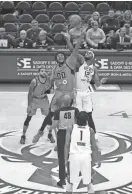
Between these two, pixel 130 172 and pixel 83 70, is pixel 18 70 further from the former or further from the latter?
pixel 130 172

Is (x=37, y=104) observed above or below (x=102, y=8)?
below

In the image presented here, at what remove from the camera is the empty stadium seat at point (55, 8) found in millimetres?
18891

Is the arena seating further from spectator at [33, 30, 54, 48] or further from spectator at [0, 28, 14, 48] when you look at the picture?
spectator at [33, 30, 54, 48]

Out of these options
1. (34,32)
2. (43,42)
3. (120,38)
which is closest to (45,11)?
(34,32)

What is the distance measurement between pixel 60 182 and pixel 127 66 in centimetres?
824

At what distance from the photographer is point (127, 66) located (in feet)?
48.8

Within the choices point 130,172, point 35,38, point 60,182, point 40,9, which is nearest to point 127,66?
point 35,38

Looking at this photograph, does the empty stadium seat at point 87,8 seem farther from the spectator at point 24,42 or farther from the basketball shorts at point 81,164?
the basketball shorts at point 81,164

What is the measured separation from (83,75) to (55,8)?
10.7 metres

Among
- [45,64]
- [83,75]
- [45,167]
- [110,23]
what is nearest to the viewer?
[45,167]

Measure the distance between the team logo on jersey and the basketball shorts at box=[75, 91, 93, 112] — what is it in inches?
36.6

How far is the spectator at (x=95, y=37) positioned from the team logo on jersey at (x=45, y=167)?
5.54 m

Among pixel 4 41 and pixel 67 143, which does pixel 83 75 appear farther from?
pixel 4 41

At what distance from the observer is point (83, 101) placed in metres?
8.95
